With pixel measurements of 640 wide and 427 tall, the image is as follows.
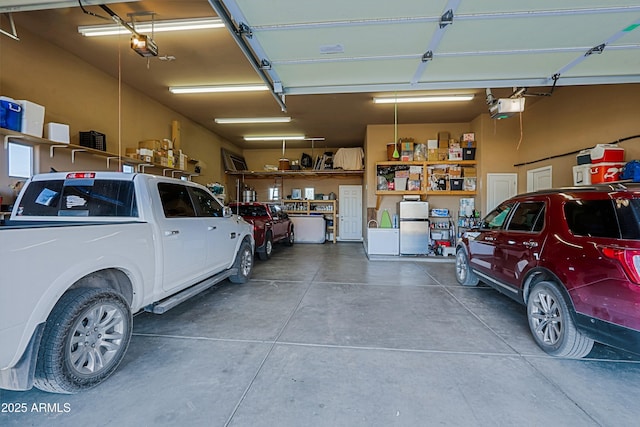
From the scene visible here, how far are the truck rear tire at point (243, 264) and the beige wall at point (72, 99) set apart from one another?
309 centimetres

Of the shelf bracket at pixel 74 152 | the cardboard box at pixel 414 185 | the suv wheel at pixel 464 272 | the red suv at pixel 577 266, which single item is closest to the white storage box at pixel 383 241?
Result: the cardboard box at pixel 414 185

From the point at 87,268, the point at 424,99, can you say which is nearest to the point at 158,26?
the point at 87,268

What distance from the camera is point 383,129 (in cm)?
880

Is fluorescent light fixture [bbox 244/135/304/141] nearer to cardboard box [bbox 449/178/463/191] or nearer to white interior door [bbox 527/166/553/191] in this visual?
cardboard box [bbox 449/178/463/191]

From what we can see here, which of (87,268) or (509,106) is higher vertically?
(509,106)

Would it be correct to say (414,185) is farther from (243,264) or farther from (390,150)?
(243,264)

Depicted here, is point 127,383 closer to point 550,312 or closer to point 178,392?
point 178,392

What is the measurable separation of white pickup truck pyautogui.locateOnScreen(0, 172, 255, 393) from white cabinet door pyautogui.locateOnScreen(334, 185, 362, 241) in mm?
8807

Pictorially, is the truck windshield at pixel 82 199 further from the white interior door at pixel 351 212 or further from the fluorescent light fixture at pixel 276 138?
the white interior door at pixel 351 212

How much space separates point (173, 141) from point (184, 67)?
8.89 feet

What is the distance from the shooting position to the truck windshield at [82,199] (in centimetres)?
271

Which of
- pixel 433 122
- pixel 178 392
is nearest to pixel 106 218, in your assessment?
pixel 178 392

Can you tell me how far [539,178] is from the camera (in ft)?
21.4

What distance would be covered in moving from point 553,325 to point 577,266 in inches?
26.9
